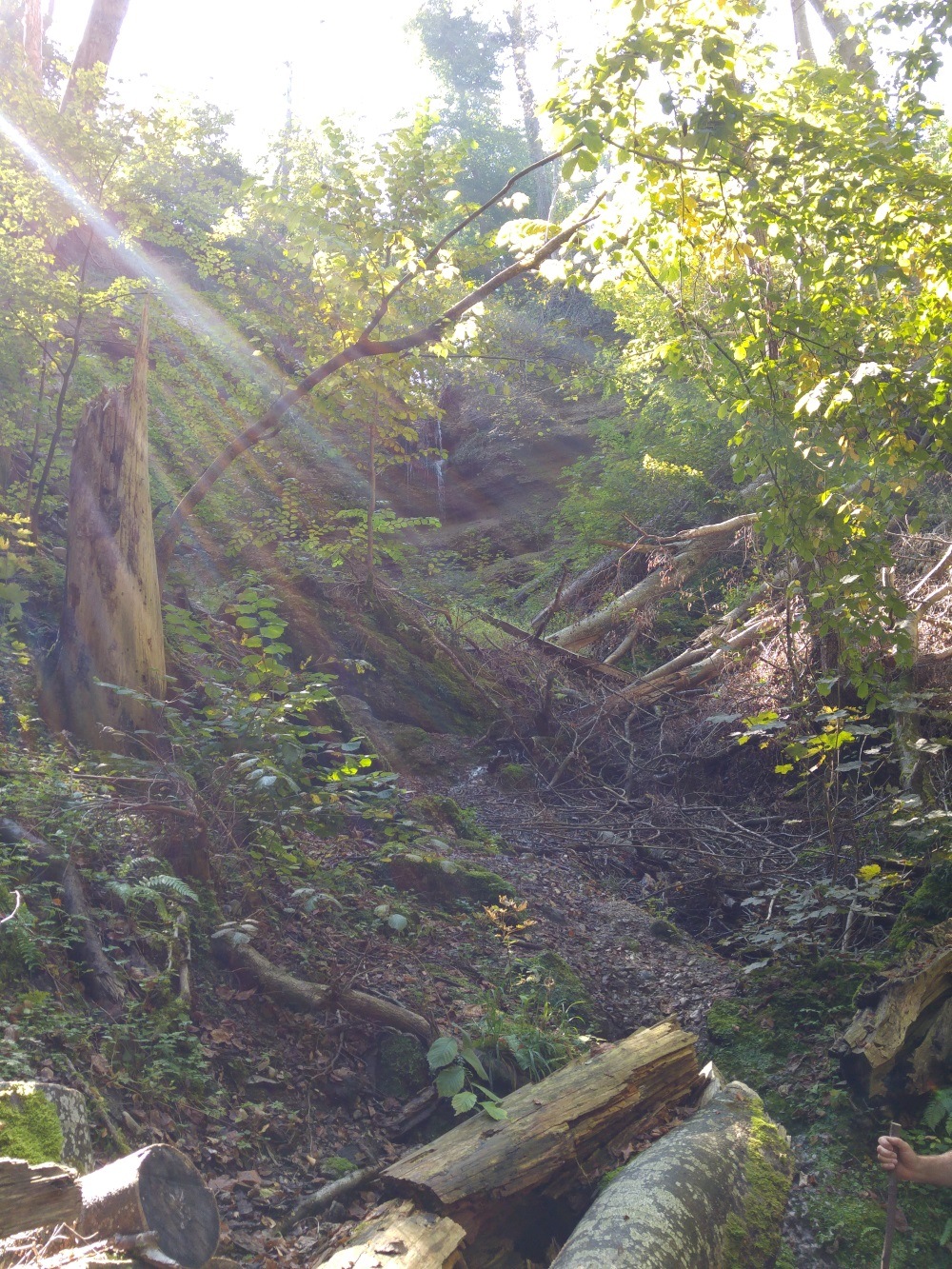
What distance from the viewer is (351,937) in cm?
507

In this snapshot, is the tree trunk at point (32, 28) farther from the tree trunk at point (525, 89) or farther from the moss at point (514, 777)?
the tree trunk at point (525, 89)

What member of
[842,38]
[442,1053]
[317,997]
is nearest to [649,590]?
[842,38]

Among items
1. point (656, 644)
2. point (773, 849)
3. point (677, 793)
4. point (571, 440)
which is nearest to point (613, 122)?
point (773, 849)

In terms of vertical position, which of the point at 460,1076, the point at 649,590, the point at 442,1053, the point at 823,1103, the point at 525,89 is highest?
the point at 525,89

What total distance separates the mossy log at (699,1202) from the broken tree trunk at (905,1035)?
21.1 inches

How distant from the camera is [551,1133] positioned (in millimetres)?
3568

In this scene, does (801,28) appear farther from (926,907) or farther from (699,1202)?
(699,1202)

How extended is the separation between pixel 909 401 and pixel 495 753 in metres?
6.53

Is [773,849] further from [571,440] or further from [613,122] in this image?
[571,440]

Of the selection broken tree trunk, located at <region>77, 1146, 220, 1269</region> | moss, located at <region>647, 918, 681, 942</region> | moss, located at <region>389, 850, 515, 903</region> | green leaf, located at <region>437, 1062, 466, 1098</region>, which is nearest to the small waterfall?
moss, located at <region>389, 850, 515, 903</region>

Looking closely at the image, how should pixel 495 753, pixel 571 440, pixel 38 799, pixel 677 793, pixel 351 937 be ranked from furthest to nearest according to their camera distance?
pixel 571 440 → pixel 495 753 → pixel 677 793 → pixel 351 937 → pixel 38 799

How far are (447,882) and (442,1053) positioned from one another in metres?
2.23

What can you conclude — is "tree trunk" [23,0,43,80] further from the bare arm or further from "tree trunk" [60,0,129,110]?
the bare arm

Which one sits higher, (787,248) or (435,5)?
(435,5)
